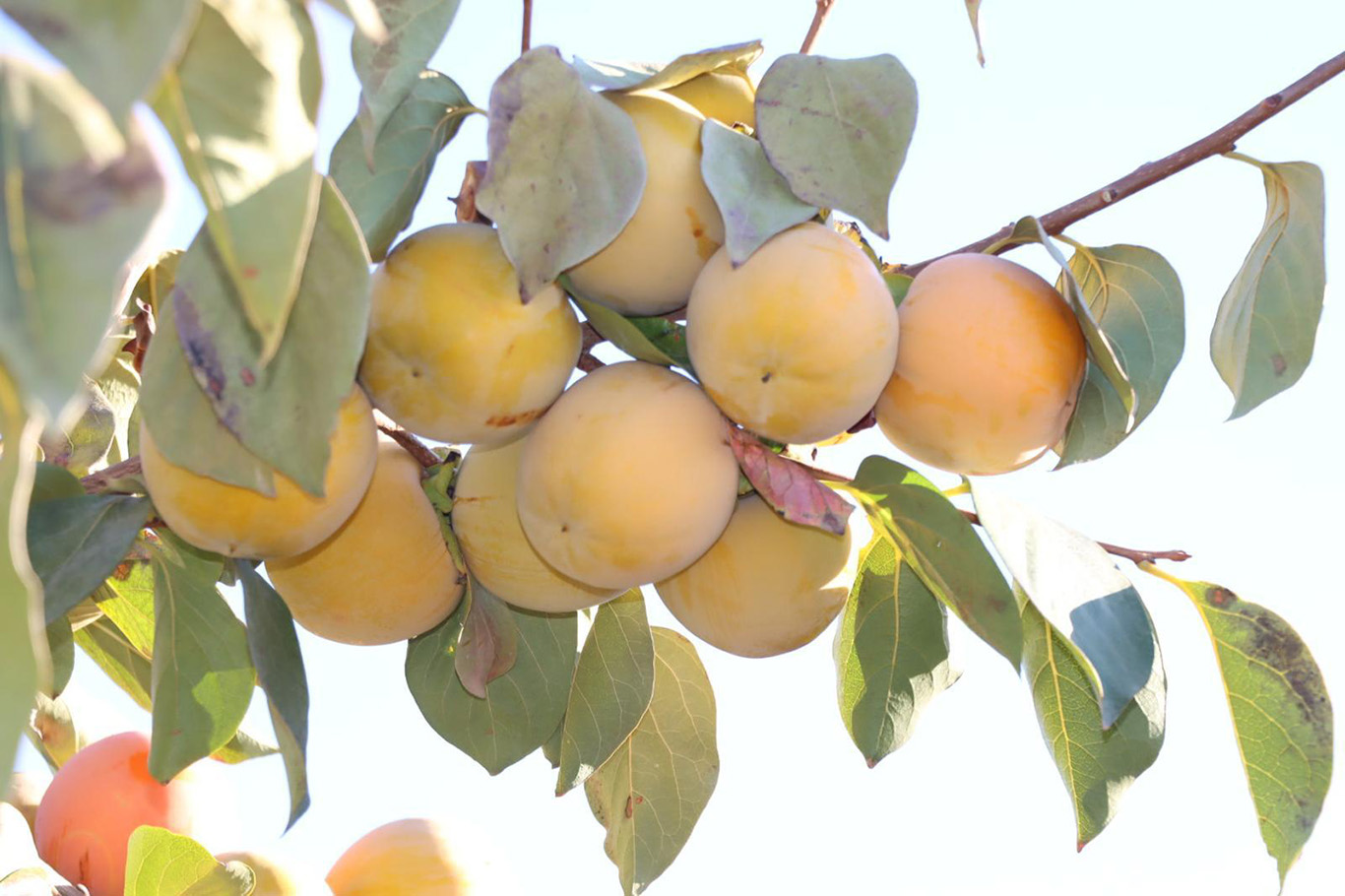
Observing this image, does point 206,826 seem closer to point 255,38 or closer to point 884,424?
point 884,424

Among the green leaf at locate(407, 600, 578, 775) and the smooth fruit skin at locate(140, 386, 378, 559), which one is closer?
the smooth fruit skin at locate(140, 386, 378, 559)

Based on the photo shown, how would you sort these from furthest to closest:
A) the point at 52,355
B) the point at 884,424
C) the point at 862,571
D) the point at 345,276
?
1. the point at 862,571
2. the point at 884,424
3. the point at 345,276
4. the point at 52,355

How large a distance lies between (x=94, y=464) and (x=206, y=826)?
0.53m

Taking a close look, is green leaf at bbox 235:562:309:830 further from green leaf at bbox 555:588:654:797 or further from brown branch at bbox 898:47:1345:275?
brown branch at bbox 898:47:1345:275

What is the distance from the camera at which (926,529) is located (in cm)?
141

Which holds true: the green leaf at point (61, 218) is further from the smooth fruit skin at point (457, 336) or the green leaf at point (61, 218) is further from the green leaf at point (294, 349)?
the smooth fruit skin at point (457, 336)

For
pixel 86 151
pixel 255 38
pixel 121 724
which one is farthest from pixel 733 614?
pixel 121 724

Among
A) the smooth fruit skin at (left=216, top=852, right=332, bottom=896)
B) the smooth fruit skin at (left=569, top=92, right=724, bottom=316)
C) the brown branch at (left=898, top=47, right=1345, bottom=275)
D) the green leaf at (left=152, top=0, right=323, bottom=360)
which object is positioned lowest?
the smooth fruit skin at (left=216, top=852, right=332, bottom=896)

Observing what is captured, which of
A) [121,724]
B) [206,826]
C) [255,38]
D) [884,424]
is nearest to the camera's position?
[255,38]

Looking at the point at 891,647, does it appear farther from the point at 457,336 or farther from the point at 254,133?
the point at 254,133

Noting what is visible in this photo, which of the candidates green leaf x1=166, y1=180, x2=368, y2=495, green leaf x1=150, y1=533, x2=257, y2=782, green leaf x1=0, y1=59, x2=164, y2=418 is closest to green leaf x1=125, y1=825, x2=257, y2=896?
green leaf x1=150, y1=533, x2=257, y2=782

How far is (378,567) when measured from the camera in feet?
5.06

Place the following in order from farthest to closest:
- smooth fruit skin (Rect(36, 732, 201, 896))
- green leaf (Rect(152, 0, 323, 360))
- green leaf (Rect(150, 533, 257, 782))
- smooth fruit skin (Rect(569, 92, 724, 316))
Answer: smooth fruit skin (Rect(36, 732, 201, 896)) < green leaf (Rect(150, 533, 257, 782)) < smooth fruit skin (Rect(569, 92, 724, 316)) < green leaf (Rect(152, 0, 323, 360))

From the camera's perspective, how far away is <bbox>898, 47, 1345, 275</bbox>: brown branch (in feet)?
4.99
